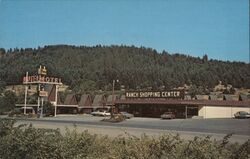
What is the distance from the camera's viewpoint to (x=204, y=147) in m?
8.73

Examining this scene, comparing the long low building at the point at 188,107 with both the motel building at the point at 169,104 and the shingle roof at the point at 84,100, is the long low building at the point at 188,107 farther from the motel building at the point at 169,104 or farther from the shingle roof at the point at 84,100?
the shingle roof at the point at 84,100

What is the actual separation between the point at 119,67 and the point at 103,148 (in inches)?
2295

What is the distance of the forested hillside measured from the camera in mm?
13666

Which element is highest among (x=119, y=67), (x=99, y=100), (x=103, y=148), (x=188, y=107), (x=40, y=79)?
(x=119, y=67)

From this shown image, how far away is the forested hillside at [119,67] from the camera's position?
44.8ft

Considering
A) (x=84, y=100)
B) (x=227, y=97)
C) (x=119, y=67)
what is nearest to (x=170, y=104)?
(x=227, y=97)

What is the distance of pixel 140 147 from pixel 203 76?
86.5 ft

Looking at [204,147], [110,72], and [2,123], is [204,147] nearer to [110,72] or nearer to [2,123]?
[2,123]

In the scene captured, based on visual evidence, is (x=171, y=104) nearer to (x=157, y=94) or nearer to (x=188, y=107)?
(x=188, y=107)

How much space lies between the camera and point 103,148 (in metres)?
11.3

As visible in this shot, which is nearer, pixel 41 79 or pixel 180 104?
pixel 41 79

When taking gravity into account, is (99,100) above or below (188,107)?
above

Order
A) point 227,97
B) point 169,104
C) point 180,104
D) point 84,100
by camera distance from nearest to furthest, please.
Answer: point 84,100, point 227,97, point 180,104, point 169,104

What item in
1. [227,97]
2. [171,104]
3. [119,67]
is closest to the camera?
[227,97]
